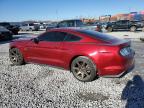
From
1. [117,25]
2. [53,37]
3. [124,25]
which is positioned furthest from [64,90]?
[117,25]

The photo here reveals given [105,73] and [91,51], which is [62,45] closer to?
[91,51]

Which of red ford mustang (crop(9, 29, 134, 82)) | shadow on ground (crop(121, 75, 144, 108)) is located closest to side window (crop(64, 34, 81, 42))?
red ford mustang (crop(9, 29, 134, 82))

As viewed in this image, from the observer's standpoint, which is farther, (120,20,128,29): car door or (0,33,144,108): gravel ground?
(120,20,128,29): car door

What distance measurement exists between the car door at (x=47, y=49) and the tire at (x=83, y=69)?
0.53 meters

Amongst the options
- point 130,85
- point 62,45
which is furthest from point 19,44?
point 130,85

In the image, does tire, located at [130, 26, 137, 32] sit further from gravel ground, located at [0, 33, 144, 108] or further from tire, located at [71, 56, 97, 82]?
tire, located at [71, 56, 97, 82]

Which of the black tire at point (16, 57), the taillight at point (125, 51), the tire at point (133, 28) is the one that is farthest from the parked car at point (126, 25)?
the taillight at point (125, 51)

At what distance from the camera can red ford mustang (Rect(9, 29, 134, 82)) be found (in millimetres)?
5613

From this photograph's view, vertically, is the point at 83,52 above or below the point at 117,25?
below

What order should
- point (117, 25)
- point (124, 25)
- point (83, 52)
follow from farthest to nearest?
point (117, 25) < point (124, 25) < point (83, 52)

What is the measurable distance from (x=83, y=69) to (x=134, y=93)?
62.0 inches

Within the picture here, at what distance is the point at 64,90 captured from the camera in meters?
5.40

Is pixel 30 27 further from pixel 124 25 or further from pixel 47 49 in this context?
pixel 47 49

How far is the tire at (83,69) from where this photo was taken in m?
5.86
